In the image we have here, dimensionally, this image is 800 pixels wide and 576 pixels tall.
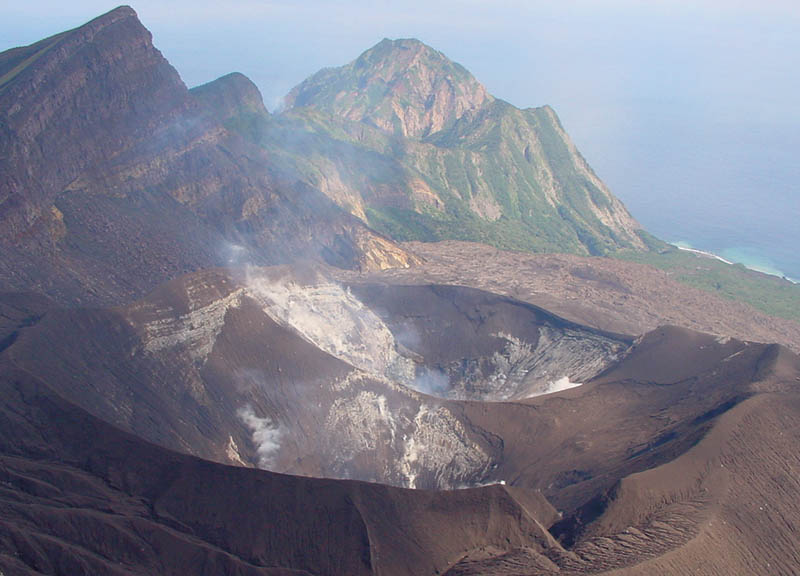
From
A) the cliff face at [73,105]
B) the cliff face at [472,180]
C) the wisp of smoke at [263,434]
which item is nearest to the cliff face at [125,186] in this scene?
the cliff face at [73,105]

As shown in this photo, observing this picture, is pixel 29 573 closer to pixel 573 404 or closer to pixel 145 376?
pixel 145 376

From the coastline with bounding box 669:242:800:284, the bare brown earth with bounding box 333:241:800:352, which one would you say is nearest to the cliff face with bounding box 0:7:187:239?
the bare brown earth with bounding box 333:241:800:352

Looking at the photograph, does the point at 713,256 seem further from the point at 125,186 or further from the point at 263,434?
the point at 263,434

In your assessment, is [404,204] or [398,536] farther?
[404,204]

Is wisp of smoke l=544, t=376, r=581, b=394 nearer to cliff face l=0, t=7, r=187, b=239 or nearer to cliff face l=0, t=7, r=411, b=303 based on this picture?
cliff face l=0, t=7, r=411, b=303

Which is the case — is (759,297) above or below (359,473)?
below

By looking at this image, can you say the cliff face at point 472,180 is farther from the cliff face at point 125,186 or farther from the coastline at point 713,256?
the cliff face at point 125,186

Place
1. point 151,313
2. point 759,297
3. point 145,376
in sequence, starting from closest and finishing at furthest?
point 145,376 → point 151,313 → point 759,297

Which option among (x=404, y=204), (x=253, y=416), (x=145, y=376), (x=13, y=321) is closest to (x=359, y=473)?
(x=253, y=416)
